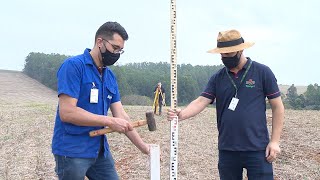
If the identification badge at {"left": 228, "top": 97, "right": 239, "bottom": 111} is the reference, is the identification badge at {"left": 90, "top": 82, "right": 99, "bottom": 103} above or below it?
above

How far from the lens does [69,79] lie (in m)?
3.34

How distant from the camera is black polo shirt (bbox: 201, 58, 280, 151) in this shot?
3.83 meters

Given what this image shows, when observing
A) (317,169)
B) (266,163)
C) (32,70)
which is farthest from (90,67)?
(32,70)

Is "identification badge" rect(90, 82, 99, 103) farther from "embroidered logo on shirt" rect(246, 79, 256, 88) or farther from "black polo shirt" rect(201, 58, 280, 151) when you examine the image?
"embroidered logo on shirt" rect(246, 79, 256, 88)

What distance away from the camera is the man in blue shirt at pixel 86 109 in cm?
330

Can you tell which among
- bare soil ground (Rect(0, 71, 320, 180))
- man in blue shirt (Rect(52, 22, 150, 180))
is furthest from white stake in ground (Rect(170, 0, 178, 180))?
bare soil ground (Rect(0, 71, 320, 180))

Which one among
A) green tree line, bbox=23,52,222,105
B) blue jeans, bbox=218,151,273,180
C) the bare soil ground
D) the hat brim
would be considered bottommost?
the bare soil ground

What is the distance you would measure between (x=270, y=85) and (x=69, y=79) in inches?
67.5

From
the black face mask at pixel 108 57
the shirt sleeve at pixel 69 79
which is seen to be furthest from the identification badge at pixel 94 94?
the black face mask at pixel 108 57

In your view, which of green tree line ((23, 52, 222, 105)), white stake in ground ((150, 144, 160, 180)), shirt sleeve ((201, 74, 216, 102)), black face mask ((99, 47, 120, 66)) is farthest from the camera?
green tree line ((23, 52, 222, 105))

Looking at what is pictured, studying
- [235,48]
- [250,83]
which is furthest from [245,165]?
[235,48]

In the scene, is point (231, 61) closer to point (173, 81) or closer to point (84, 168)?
point (173, 81)

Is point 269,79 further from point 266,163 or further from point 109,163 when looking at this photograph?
point 109,163

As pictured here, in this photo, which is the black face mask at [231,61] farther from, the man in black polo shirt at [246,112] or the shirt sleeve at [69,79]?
the shirt sleeve at [69,79]
